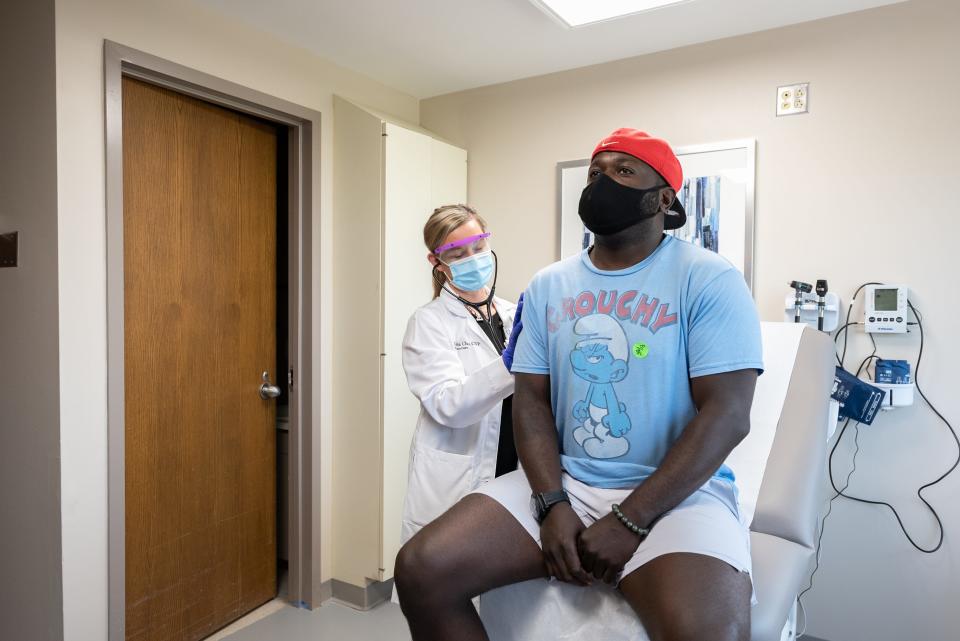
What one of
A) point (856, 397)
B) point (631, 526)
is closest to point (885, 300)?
point (856, 397)

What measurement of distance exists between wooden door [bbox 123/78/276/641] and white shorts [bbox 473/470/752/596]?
1506 mm

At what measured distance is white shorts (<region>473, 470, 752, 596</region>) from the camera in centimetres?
105

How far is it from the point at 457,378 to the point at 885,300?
1523 mm

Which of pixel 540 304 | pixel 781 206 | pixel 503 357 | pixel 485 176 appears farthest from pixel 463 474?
pixel 485 176

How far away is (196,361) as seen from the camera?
7.94ft

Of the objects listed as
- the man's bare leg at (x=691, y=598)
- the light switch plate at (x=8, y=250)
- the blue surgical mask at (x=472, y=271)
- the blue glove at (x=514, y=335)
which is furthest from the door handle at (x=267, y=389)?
the man's bare leg at (x=691, y=598)

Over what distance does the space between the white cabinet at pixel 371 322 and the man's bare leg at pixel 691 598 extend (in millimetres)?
1782

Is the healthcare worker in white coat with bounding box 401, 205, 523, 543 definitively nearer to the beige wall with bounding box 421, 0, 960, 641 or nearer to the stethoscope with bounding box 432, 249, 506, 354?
Result: the stethoscope with bounding box 432, 249, 506, 354

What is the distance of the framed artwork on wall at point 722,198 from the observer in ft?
8.12

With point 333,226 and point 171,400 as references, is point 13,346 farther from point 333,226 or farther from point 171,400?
point 333,226

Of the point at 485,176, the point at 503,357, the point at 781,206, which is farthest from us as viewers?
the point at 485,176

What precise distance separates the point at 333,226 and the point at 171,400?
37.8 inches

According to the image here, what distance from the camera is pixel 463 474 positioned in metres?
1.68

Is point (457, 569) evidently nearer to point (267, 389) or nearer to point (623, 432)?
point (623, 432)
